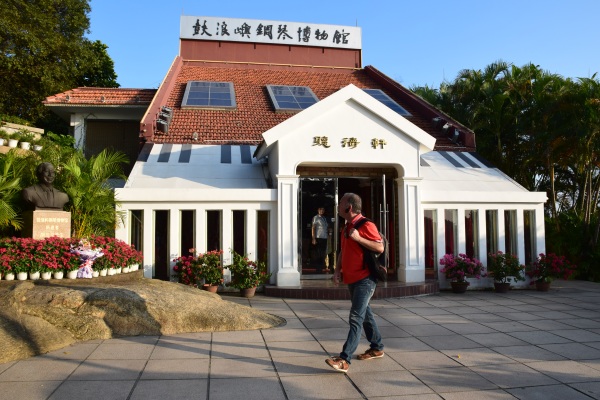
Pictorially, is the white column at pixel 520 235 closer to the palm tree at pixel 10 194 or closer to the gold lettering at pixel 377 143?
the gold lettering at pixel 377 143

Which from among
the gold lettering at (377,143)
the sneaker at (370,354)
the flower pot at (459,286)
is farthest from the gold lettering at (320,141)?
the sneaker at (370,354)

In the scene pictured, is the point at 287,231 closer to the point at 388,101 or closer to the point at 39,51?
the point at 388,101

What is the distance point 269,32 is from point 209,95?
280 inches

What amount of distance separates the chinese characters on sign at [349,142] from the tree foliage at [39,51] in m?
14.2

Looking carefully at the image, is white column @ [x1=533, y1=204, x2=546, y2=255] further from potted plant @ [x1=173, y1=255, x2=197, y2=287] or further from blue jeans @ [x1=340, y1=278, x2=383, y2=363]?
blue jeans @ [x1=340, y1=278, x2=383, y2=363]

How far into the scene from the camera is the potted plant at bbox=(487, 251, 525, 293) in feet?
35.3

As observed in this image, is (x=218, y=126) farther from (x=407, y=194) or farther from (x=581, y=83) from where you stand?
(x=581, y=83)

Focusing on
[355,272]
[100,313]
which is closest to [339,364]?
[355,272]

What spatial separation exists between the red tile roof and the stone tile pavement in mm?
11331

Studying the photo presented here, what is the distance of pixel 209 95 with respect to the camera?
53.0ft

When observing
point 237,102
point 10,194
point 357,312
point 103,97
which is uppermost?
point 103,97

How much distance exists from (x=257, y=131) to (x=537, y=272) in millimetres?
8477

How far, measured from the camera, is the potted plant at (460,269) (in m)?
→ 10.7

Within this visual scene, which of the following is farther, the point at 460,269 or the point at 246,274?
the point at 460,269
